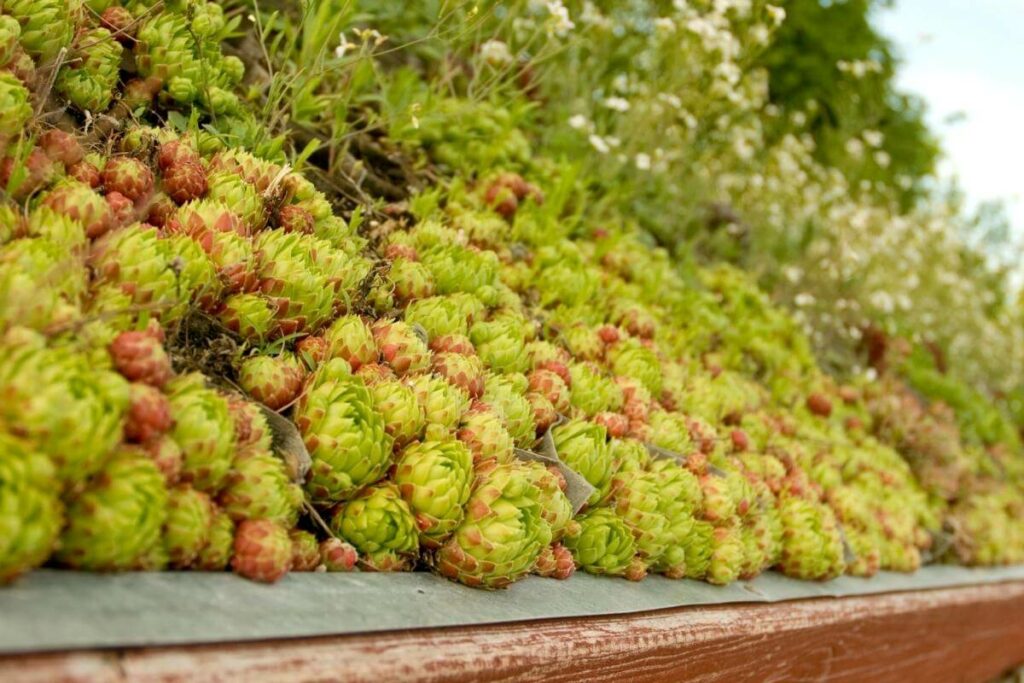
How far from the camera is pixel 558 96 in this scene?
4.16 meters

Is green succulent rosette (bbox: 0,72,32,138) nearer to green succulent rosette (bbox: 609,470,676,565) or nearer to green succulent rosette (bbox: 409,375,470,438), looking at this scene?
green succulent rosette (bbox: 409,375,470,438)

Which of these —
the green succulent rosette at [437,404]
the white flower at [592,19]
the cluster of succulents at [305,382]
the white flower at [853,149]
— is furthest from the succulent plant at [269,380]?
the white flower at [853,149]

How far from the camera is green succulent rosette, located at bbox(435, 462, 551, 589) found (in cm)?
151

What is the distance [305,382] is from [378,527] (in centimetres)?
27

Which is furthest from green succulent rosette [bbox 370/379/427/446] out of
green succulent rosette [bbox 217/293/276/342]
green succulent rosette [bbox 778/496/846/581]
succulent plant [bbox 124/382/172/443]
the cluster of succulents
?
green succulent rosette [bbox 778/496/846/581]

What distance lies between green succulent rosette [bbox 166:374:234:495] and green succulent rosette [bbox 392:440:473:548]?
0.35m

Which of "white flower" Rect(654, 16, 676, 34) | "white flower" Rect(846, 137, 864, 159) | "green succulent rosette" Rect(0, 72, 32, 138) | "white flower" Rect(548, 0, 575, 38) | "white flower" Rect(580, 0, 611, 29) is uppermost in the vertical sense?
"white flower" Rect(846, 137, 864, 159)

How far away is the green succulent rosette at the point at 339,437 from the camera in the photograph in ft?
4.68

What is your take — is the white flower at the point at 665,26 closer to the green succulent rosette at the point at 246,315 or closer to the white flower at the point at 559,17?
the white flower at the point at 559,17

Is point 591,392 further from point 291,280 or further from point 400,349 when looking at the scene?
point 291,280

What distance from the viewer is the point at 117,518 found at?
1.03 metres

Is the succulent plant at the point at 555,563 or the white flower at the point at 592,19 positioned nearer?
the succulent plant at the point at 555,563

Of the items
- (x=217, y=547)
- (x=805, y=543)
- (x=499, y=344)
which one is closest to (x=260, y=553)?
(x=217, y=547)

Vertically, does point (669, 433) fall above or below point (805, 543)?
above
